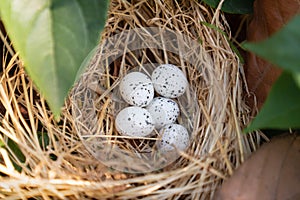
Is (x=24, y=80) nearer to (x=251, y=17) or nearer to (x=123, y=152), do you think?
(x=123, y=152)

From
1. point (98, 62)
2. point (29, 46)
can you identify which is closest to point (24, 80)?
point (98, 62)

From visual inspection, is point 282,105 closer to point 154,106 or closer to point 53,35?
point 53,35

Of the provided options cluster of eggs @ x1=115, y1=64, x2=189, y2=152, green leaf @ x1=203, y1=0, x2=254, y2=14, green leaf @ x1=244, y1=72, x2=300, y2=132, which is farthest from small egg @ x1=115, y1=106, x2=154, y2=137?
green leaf @ x1=244, y1=72, x2=300, y2=132

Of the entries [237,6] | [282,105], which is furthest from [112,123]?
[282,105]

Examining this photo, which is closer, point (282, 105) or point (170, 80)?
point (282, 105)

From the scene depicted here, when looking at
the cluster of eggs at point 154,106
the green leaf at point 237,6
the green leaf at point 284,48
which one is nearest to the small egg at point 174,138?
the cluster of eggs at point 154,106

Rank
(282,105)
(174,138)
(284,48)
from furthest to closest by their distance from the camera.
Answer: (174,138) → (282,105) → (284,48)

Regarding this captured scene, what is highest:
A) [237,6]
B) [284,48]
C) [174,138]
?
[284,48]
